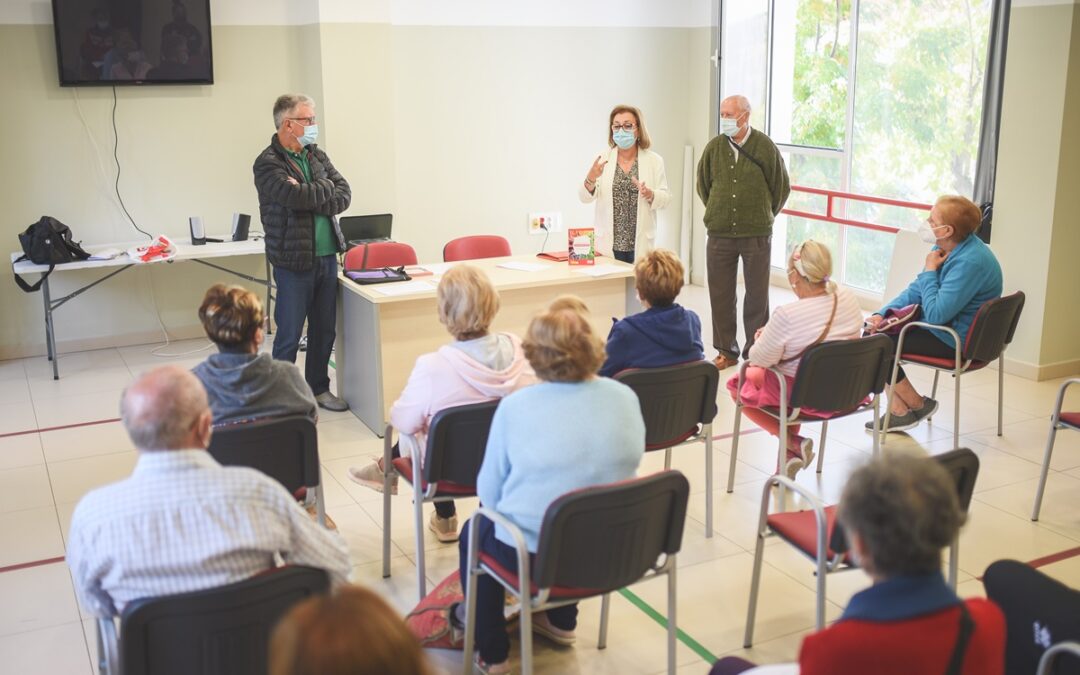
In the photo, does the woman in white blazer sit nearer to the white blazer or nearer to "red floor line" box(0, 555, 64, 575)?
the white blazer

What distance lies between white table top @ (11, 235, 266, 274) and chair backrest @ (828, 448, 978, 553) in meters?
4.28

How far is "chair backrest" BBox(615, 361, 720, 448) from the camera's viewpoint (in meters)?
3.51

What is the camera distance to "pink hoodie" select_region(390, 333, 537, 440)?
10.8 feet

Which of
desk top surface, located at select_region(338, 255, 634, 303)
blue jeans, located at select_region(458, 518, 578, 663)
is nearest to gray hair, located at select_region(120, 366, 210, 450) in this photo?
blue jeans, located at select_region(458, 518, 578, 663)

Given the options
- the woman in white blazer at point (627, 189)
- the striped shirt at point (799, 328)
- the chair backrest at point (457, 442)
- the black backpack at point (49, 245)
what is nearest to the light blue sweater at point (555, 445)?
the chair backrest at point (457, 442)

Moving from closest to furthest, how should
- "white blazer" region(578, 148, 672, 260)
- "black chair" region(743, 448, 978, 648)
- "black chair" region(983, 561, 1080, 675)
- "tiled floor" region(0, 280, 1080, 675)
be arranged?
"black chair" region(983, 561, 1080, 675) < "black chair" region(743, 448, 978, 648) < "tiled floor" region(0, 280, 1080, 675) < "white blazer" region(578, 148, 672, 260)

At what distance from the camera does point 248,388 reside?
317cm

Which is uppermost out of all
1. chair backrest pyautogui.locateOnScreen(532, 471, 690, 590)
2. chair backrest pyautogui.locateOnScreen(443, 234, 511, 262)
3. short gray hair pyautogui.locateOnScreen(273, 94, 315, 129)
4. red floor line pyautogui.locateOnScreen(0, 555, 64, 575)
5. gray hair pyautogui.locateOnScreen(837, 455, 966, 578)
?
short gray hair pyautogui.locateOnScreen(273, 94, 315, 129)

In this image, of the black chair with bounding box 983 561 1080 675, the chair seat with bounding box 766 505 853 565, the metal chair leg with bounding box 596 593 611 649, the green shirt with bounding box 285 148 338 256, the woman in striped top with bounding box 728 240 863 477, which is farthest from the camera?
the green shirt with bounding box 285 148 338 256

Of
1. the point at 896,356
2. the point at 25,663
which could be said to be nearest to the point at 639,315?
the point at 896,356

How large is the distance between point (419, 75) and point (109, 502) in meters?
5.77

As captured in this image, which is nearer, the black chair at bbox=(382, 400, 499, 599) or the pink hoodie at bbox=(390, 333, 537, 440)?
the black chair at bbox=(382, 400, 499, 599)

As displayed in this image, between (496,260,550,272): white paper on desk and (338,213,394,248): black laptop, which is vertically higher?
(338,213,394,248): black laptop

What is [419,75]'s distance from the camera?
7371 mm
